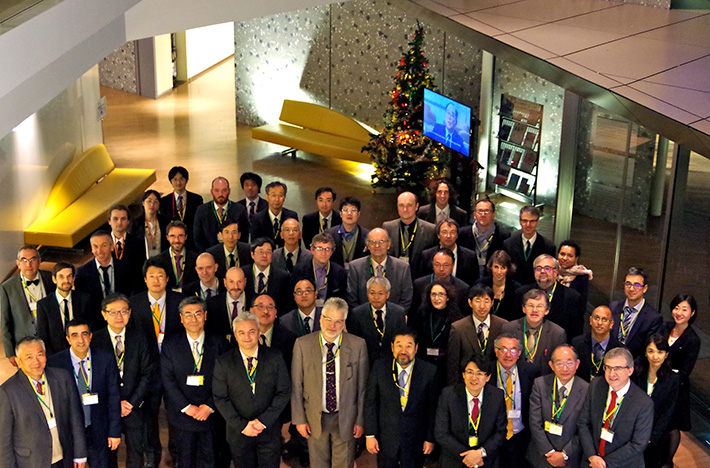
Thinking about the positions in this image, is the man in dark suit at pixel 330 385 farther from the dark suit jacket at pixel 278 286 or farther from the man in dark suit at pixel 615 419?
the man in dark suit at pixel 615 419

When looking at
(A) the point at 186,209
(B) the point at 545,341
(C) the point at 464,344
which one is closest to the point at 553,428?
(B) the point at 545,341

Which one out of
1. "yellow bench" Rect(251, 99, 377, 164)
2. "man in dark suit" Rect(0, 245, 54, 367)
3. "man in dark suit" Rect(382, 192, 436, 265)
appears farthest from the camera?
"yellow bench" Rect(251, 99, 377, 164)

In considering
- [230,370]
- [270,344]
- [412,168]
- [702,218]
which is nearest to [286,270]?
[270,344]

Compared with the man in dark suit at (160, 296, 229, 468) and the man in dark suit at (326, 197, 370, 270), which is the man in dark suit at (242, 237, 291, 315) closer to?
the man in dark suit at (326, 197, 370, 270)

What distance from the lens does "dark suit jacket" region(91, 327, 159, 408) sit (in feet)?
20.7

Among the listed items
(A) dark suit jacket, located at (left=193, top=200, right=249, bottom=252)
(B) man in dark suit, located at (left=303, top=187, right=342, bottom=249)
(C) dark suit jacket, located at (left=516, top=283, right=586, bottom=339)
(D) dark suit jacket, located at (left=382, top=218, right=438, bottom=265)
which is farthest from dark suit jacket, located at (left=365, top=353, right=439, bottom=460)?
(A) dark suit jacket, located at (left=193, top=200, right=249, bottom=252)

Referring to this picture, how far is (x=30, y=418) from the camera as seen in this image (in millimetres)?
5742

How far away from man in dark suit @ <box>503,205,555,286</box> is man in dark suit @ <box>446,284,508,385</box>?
4.51 feet

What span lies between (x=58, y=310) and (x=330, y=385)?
7.41ft

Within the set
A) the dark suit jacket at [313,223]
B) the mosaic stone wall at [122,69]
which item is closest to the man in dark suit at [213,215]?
the dark suit jacket at [313,223]

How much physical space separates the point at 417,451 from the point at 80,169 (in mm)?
8071

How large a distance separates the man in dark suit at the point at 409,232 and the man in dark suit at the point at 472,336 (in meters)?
1.62

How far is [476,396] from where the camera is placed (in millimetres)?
5887

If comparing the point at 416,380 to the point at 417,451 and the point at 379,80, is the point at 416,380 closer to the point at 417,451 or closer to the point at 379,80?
the point at 417,451
